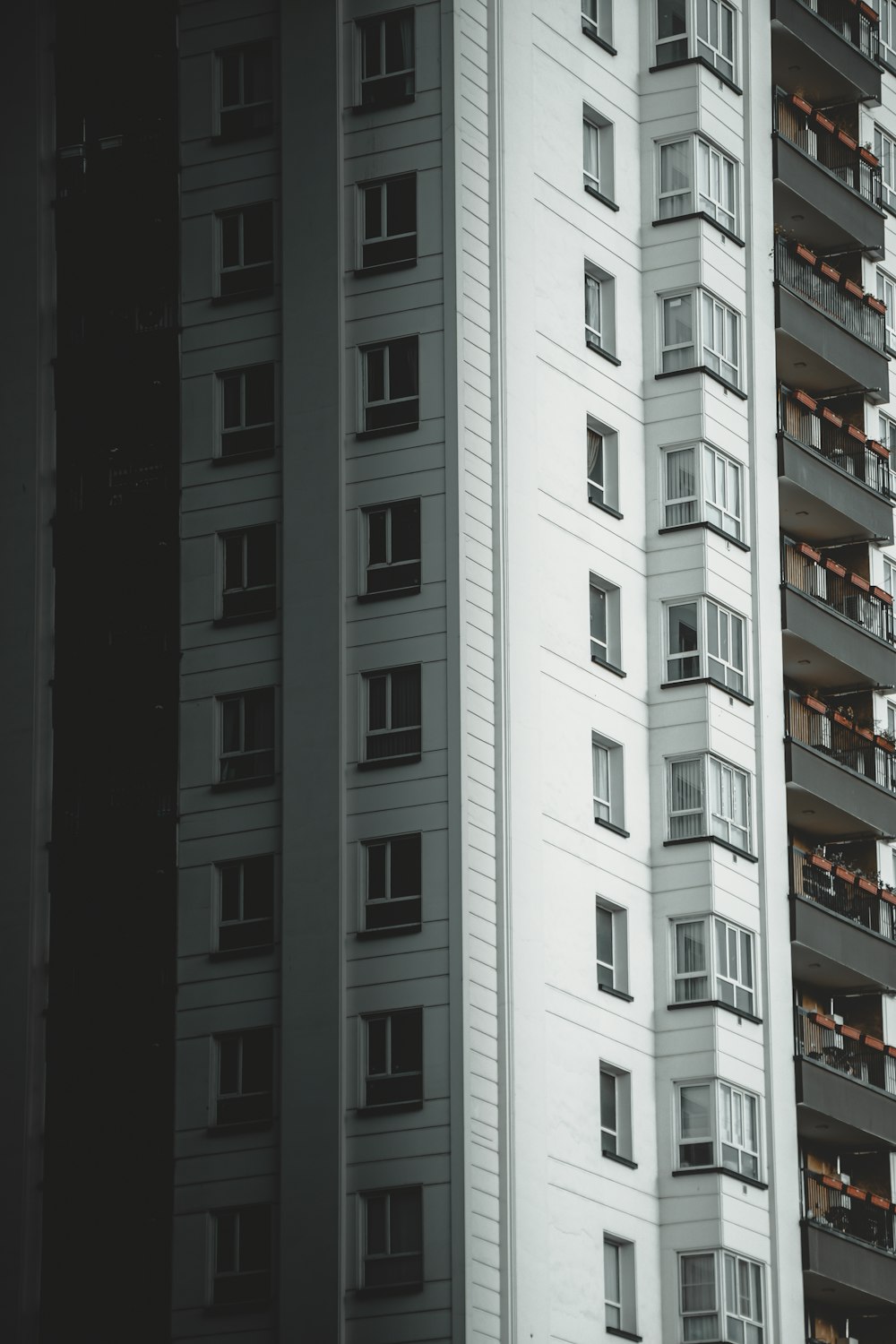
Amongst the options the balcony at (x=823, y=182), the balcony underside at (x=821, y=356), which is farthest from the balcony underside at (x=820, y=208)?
the balcony underside at (x=821, y=356)

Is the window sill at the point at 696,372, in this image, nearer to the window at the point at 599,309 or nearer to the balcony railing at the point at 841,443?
the window at the point at 599,309

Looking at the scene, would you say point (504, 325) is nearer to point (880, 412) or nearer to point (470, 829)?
point (470, 829)

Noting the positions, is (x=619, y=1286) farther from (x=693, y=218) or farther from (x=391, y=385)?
(x=693, y=218)

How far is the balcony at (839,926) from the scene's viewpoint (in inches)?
2685

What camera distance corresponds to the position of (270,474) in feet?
210

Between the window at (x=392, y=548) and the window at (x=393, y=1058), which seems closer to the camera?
the window at (x=393, y=1058)

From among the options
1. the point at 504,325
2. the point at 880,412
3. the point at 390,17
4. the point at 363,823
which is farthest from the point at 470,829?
the point at 880,412

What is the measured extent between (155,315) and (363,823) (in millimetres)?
12633

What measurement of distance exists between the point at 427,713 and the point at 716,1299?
504 inches

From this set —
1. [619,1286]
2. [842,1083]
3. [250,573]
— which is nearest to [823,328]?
[250,573]

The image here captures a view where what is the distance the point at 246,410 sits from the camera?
6469 cm

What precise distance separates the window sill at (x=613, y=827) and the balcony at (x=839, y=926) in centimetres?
500

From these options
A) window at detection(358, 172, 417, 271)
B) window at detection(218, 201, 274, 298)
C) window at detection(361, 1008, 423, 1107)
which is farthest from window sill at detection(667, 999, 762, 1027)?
window at detection(218, 201, 274, 298)

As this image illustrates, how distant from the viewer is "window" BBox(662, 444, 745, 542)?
67.3m
